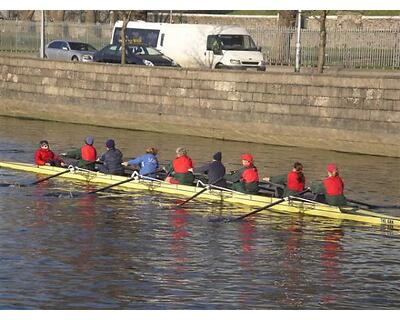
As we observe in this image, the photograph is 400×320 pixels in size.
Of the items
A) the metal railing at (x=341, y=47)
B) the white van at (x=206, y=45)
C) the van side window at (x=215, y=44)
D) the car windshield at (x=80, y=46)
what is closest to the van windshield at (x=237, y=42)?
the white van at (x=206, y=45)

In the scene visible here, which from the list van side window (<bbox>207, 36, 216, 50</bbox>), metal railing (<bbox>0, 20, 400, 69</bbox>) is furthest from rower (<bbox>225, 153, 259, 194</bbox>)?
van side window (<bbox>207, 36, 216, 50</bbox>)

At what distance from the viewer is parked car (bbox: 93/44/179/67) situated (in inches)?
2200

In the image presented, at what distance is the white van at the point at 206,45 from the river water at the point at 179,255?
703 inches

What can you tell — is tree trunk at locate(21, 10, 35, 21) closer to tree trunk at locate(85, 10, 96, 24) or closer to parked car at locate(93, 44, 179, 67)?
tree trunk at locate(85, 10, 96, 24)

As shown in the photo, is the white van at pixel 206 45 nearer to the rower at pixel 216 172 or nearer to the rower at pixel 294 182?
the rower at pixel 216 172

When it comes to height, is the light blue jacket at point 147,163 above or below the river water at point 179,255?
above

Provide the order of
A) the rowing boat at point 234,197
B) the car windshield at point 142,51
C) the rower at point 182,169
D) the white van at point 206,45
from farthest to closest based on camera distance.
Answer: the car windshield at point 142,51
the white van at point 206,45
the rower at point 182,169
the rowing boat at point 234,197

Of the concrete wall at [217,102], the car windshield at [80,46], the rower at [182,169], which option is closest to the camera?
the rower at [182,169]

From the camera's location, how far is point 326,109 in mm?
43469

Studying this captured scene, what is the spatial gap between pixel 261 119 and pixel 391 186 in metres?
9.29

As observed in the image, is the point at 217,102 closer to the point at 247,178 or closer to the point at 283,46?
the point at 283,46

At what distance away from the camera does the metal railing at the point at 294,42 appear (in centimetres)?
5241
